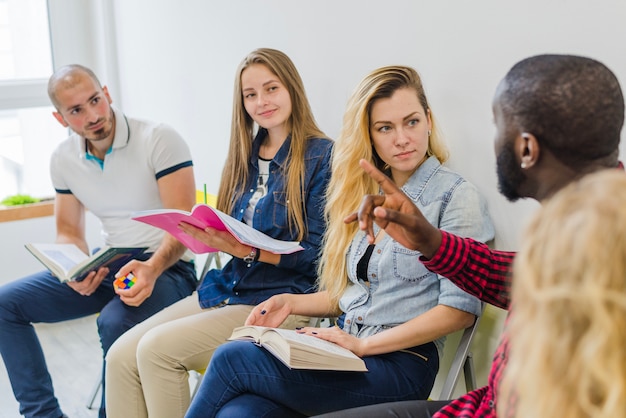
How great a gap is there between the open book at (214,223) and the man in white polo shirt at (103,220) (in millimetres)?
389

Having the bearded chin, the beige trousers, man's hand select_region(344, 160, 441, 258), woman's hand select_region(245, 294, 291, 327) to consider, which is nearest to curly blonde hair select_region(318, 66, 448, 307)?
woman's hand select_region(245, 294, 291, 327)

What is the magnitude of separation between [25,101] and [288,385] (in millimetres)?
2775

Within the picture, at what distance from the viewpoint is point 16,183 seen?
3.83 meters

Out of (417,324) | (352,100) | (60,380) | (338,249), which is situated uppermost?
(352,100)

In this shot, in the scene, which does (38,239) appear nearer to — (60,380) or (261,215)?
(60,380)

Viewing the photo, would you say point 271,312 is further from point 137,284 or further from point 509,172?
point 509,172

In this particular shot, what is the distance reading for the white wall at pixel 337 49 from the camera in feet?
5.62

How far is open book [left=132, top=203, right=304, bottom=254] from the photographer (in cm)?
190

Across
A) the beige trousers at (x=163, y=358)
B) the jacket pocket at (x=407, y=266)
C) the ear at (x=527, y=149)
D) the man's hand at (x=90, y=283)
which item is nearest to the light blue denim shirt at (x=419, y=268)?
the jacket pocket at (x=407, y=266)

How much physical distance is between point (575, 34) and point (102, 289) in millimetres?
1762

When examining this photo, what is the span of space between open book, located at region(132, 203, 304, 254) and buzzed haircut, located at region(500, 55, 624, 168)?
91cm

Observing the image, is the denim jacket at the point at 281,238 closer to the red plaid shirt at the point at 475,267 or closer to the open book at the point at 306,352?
the open book at the point at 306,352

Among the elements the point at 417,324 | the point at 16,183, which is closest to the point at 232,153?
the point at 417,324

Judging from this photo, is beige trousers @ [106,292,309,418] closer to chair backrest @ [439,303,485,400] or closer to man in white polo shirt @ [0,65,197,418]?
man in white polo shirt @ [0,65,197,418]
